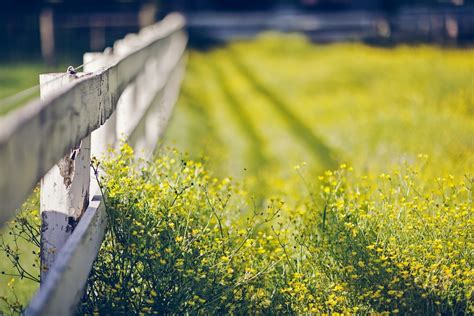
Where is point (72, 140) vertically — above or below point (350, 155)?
above

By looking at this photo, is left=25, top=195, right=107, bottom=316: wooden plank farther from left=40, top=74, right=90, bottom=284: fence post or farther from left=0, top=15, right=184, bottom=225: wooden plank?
left=0, top=15, right=184, bottom=225: wooden plank

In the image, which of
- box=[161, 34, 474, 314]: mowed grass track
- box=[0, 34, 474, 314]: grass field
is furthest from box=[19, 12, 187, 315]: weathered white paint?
box=[161, 34, 474, 314]: mowed grass track

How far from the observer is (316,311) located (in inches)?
158

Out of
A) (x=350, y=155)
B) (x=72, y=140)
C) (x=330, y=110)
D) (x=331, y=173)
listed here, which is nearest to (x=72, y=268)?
(x=72, y=140)

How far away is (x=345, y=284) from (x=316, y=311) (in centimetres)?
22

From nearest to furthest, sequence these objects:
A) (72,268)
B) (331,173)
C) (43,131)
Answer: (43,131) < (72,268) < (331,173)

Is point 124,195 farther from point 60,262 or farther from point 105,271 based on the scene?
point 60,262

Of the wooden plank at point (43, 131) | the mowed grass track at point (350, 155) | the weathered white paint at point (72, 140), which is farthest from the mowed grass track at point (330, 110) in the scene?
the wooden plank at point (43, 131)

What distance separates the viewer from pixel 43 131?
2.94 meters

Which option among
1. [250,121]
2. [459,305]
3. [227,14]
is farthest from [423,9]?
[459,305]

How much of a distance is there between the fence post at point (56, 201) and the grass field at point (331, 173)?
0.33 meters

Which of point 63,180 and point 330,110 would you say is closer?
point 63,180

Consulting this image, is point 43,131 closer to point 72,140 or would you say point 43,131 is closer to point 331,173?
point 72,140

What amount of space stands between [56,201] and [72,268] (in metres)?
0.52
